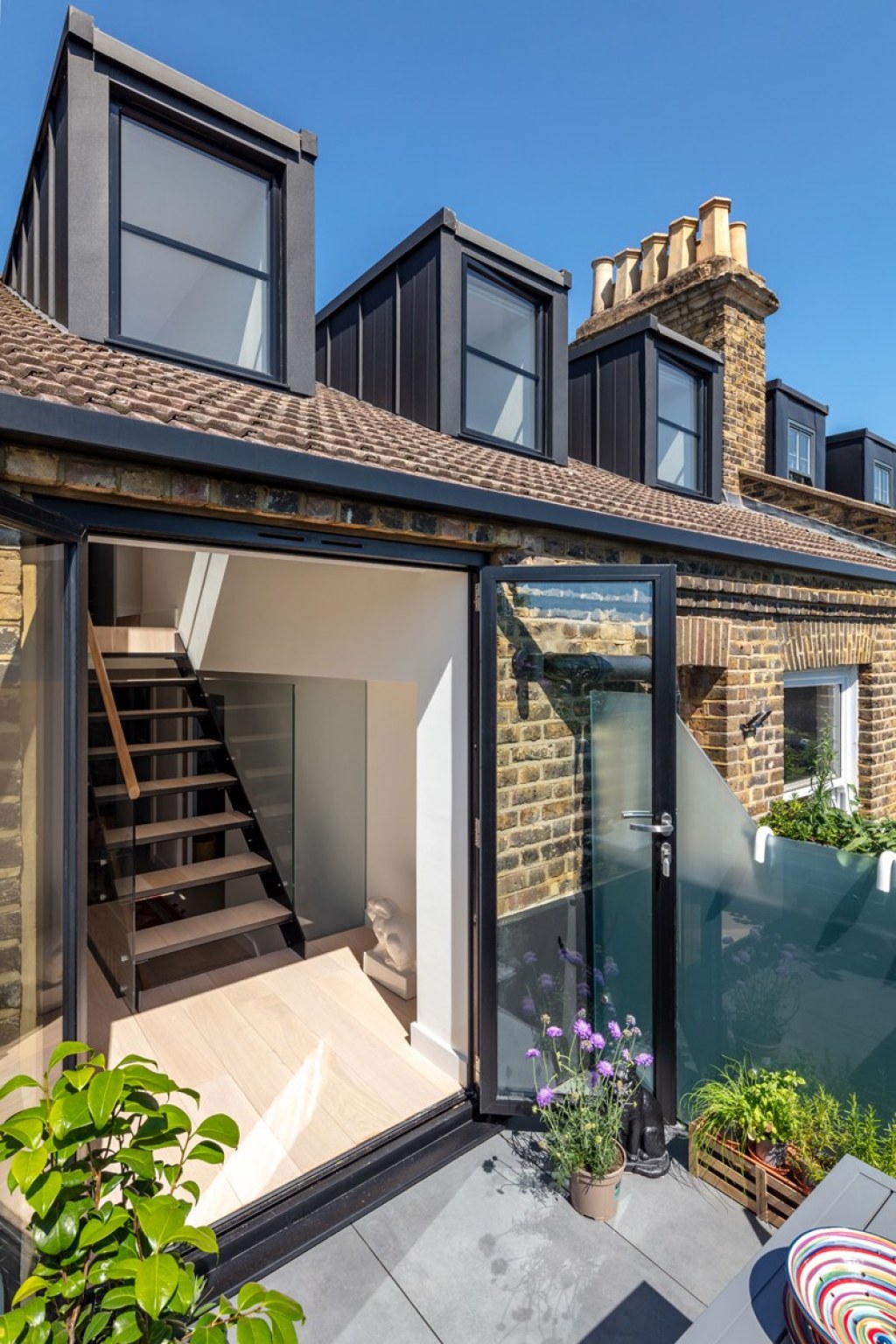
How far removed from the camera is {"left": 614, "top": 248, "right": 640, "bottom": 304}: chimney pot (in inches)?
344

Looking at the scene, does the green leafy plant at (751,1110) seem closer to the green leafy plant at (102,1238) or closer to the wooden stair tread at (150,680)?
the green leafy plant at (102,1238)

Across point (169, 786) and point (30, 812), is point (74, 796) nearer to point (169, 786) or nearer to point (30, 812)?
point (30, 812)

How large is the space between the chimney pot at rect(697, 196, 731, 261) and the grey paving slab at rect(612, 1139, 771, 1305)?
8831 millimetres

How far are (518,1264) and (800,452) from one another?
A: 10116 millimetres

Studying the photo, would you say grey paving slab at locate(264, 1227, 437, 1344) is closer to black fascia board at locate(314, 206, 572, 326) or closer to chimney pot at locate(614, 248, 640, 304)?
black fascia board at locate(314, 206, 572, 326)

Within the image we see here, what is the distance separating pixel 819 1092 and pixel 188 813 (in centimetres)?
566

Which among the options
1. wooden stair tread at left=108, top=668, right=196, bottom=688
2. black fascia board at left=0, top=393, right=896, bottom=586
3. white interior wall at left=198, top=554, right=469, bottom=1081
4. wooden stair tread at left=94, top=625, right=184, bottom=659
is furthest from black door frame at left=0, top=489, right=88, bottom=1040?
wooden stair tread at left=94, top=625, right=184, bottom=659

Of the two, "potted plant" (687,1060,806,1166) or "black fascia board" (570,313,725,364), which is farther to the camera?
"black fascia board" (570,313,725,364)

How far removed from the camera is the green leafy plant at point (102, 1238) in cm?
141

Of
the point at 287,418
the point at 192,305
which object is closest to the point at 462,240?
the point at 192,305

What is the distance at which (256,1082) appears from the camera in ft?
11.4

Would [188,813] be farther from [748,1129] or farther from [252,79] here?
[252,79]

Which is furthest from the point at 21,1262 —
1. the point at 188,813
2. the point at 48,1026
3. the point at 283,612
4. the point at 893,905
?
the point at 188,813

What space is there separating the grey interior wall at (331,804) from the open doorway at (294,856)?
16mm
